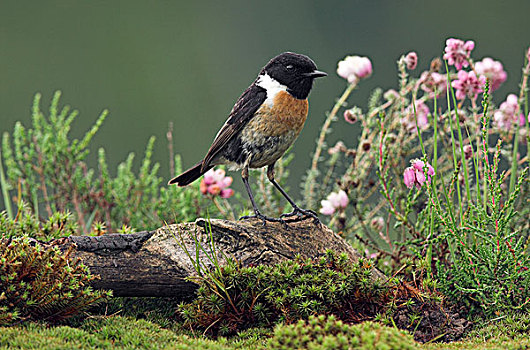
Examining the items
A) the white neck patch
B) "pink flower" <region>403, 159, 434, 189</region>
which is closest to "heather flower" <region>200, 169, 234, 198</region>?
the white neck patch

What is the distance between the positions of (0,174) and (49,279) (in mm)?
2163

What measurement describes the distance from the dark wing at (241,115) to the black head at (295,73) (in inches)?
6.3

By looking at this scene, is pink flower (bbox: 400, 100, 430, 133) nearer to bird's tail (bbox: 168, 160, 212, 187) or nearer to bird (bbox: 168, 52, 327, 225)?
bird (bbox: 168, 52, 327, 225)

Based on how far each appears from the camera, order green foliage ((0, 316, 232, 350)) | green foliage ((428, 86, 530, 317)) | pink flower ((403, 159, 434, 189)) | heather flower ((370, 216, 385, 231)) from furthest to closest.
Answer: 1. heather flower ((370, 216, 385, 231))
2. pink flower ((403, 159, 434, 189))
3. green foliage ((428, 86, 530, 317))
4. green foliage ((0, 316, 232, 350))

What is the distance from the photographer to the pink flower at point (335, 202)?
14.7 ft

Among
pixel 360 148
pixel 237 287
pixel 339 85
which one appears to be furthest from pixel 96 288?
pixel 339 85

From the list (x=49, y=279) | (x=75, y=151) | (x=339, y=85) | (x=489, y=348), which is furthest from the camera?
(x=339, y=85)

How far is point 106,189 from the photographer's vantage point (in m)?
5.36

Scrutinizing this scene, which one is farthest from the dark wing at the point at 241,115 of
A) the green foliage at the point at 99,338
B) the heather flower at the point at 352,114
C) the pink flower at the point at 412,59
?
the green foliage at the point at 99,338

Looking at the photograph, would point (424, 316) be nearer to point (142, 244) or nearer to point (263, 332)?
point (263, 332)

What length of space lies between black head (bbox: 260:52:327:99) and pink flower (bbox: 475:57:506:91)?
4.75ft

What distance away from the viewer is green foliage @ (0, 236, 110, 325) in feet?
8.90

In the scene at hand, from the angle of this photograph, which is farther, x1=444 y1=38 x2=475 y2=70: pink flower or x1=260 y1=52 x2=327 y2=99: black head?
x1=444 y1=38 x2=475 y2=70: pink flower

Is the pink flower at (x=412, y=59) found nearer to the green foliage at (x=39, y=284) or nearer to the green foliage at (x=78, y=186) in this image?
the green foliage at (x=78, y=186)
